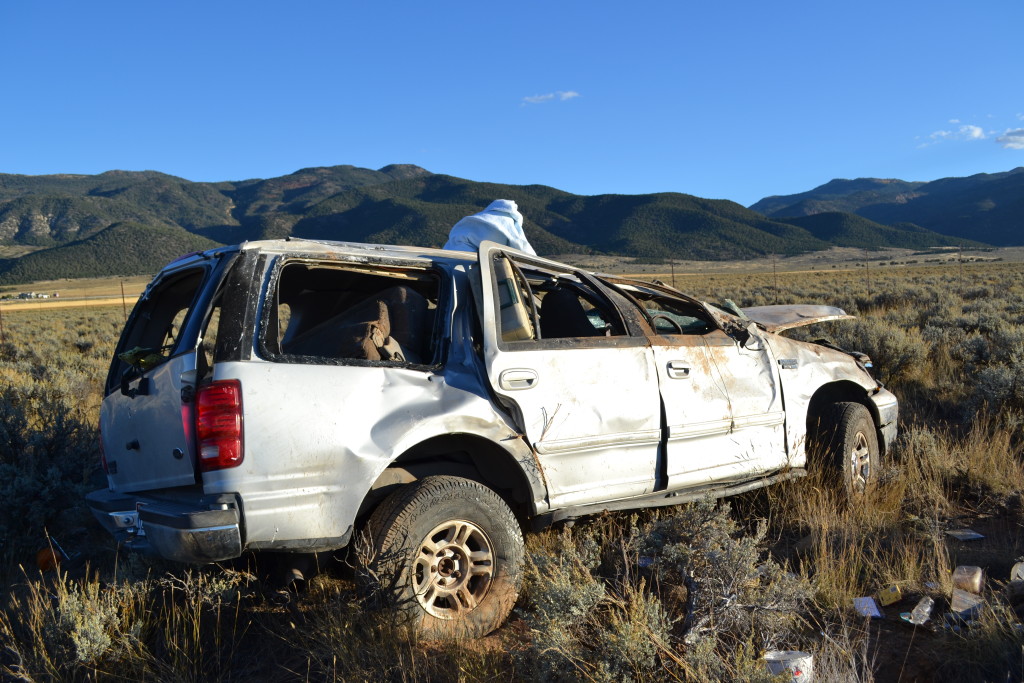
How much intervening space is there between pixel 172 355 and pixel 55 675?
1379 millimetres

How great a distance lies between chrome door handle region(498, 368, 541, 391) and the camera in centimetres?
357

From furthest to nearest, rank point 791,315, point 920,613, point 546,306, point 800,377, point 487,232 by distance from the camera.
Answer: point 487,232, point 791,315, point 800,377, point 546,306, point 920,613

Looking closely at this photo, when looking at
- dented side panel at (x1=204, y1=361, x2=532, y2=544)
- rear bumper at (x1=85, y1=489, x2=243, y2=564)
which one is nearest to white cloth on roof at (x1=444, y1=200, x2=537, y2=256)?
dented side panel at (x1=204, y1=361, x2=532, y2=544)

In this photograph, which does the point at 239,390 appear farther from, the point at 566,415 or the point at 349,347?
the point at 566,415

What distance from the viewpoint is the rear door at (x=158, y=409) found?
3.03m

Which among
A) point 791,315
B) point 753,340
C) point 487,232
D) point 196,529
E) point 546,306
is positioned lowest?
point 196,529

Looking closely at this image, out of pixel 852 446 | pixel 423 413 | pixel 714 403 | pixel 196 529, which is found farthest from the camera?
pixel 852 446

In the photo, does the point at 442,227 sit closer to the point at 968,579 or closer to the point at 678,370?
the point at 678,370

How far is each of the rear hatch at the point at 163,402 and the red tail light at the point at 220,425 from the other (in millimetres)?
82

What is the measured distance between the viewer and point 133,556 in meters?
3.95

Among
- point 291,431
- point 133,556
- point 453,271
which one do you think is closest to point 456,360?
point 453,271

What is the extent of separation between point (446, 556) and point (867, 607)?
6.56ft

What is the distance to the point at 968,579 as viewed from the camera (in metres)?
3.62

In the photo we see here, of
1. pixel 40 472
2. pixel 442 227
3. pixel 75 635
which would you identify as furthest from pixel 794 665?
pixel 442 227
